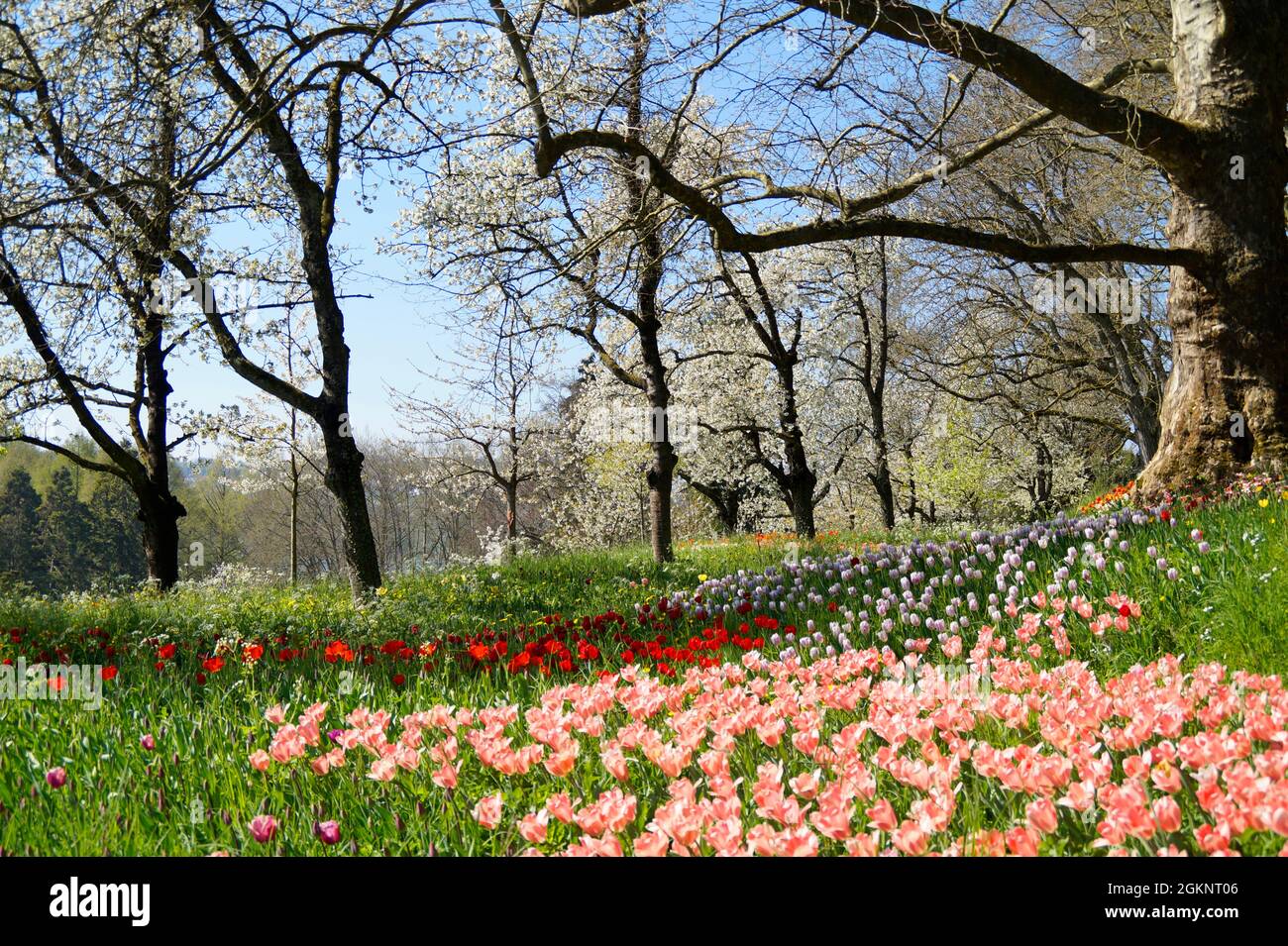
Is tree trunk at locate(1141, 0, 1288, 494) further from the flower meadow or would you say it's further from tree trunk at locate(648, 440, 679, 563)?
tree trunk at locate(648, 440, 679, 563)

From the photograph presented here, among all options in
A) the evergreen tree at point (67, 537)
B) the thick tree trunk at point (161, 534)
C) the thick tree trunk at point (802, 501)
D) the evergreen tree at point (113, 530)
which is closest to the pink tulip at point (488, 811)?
the thick tree trunk at point (161, 534)

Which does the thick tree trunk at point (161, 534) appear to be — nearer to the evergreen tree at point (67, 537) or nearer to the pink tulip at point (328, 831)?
the pink tulip at point (328, 831)

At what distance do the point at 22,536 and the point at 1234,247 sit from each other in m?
56.8

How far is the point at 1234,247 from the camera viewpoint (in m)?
7.24

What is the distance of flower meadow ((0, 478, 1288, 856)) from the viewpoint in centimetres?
190

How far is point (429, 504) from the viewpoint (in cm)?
4888

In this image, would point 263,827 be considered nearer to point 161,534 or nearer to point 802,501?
point 161,534

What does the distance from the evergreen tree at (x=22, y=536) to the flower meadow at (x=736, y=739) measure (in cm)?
5123

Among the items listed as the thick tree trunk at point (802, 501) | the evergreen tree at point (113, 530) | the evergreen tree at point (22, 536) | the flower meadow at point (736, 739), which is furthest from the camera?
the evergreen tree at point (113, 530)

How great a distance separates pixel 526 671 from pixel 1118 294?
14.3 meters

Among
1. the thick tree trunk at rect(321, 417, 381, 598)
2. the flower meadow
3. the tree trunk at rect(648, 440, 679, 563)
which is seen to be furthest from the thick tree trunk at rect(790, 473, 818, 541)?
the flower meadow

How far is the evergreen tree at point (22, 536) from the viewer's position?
155 ft
